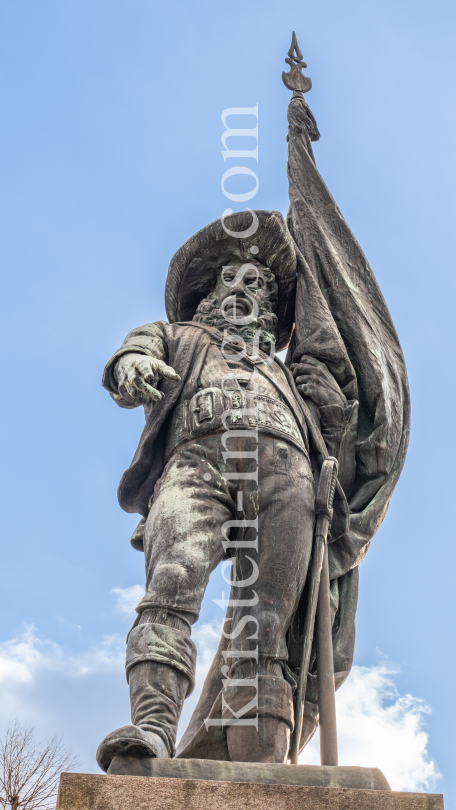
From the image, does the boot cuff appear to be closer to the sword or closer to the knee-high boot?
the knee-high boot

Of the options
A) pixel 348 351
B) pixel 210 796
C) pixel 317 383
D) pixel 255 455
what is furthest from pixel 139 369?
pixel 210 796

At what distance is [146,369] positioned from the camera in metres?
5.18

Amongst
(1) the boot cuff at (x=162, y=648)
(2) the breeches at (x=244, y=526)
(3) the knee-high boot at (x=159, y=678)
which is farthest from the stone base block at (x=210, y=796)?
(2) the breeches at (x=244, y=526)

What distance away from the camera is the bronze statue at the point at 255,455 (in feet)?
15.4

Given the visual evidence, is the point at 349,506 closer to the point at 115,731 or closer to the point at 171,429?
the point at 171,429

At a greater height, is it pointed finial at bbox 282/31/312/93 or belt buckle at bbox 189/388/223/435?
pointed finial at bbox 282/31/312/93

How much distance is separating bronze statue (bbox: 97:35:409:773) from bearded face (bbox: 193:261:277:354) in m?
0.01

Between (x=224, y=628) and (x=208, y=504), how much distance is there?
80 cm

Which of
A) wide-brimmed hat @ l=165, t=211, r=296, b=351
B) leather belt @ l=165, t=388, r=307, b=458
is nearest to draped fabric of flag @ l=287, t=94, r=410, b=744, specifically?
wide-brimmed hat @ l=165, t=211, r=296, b=351

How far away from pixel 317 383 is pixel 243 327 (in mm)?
603

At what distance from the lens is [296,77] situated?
783 cm

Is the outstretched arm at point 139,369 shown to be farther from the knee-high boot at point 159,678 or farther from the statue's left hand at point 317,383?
the knee-high boot at point 159,678

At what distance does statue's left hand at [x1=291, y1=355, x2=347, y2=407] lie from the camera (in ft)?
20.1

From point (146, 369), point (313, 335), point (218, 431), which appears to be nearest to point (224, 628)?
point (218, 431)
